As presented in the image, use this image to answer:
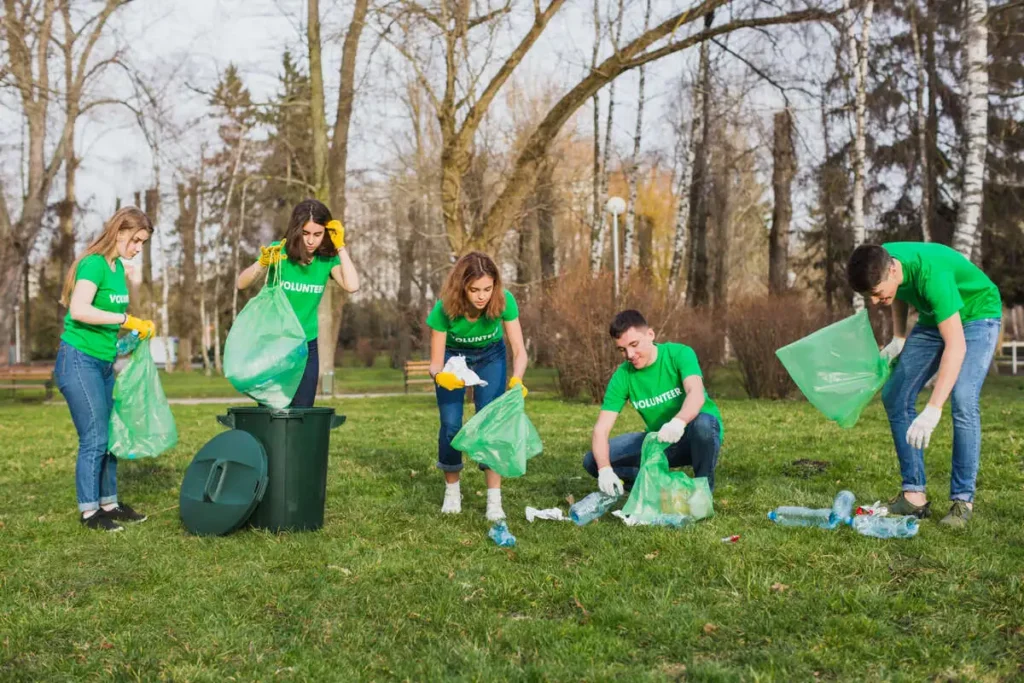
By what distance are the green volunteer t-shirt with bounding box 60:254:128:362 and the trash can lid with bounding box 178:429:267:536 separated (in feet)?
2.77

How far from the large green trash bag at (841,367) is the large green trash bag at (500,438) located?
1.33 m

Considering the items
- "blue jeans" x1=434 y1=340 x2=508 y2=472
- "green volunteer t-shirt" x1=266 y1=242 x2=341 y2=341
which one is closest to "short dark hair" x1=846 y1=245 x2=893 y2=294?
"blue jeans" x1=434 y1=340 x2=508 y2=472

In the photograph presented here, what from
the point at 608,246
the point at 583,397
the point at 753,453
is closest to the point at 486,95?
the point at 583,397

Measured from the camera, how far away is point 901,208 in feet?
68.6

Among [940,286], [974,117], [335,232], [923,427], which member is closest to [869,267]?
[940,286]

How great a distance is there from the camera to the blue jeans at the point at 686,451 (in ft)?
14.5

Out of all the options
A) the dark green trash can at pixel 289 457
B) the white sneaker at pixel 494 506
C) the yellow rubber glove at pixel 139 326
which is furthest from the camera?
the yellow rubber glove at pixel 139 326

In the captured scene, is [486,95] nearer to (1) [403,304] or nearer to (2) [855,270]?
(2) [855,270]

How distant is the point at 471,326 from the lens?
4.49 meters

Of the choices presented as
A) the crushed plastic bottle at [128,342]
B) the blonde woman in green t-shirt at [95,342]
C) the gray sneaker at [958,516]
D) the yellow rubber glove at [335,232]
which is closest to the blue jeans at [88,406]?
the blonde woman in green t-shirt at [95,342]

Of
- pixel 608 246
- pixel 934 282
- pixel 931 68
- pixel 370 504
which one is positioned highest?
pixel 931 68

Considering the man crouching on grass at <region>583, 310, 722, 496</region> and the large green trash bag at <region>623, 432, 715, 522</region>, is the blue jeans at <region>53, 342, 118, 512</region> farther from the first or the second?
the large green trash bag at <region>623, 432, 715, 522</region>

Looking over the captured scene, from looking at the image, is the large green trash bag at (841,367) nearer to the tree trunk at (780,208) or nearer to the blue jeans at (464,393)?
the blue jeans at (464,393)

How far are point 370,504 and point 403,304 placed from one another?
996 inches
